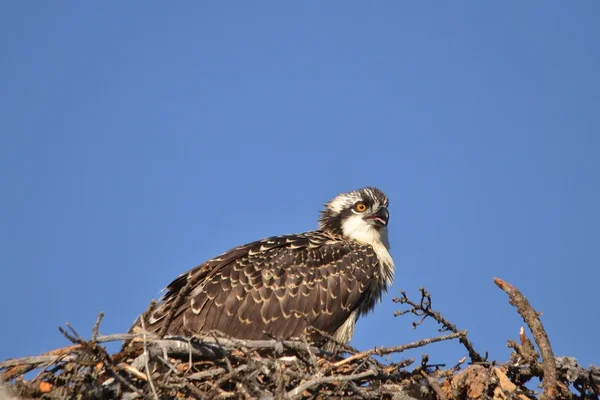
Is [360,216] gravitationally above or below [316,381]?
above

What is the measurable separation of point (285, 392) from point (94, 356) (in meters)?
1.63

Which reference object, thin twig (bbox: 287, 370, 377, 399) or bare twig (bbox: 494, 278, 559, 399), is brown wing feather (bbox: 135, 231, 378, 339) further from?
bare twig (bbox: 494, 278, 559, 399)

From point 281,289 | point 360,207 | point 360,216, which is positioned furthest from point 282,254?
point 360,207

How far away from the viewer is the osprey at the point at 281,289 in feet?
31.9

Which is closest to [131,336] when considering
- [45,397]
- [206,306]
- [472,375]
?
[45,397]

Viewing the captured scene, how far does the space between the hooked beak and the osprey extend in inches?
15.0

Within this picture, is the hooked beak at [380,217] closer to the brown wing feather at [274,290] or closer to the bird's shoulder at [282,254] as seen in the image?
the bird's shoulder at [282,254]

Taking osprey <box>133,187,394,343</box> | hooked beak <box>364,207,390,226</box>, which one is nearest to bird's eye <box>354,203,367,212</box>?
hooked beak <box>364,207,390,226</box>

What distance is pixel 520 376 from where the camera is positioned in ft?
26.7

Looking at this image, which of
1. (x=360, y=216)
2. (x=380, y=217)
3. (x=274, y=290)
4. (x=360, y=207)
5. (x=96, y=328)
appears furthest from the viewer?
(x=360, y=207)

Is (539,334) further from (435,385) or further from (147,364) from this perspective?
(147,364)

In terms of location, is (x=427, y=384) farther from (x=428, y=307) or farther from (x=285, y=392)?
(x=285, y=392)

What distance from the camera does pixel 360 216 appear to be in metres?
11.6

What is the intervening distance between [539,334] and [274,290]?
340cm
